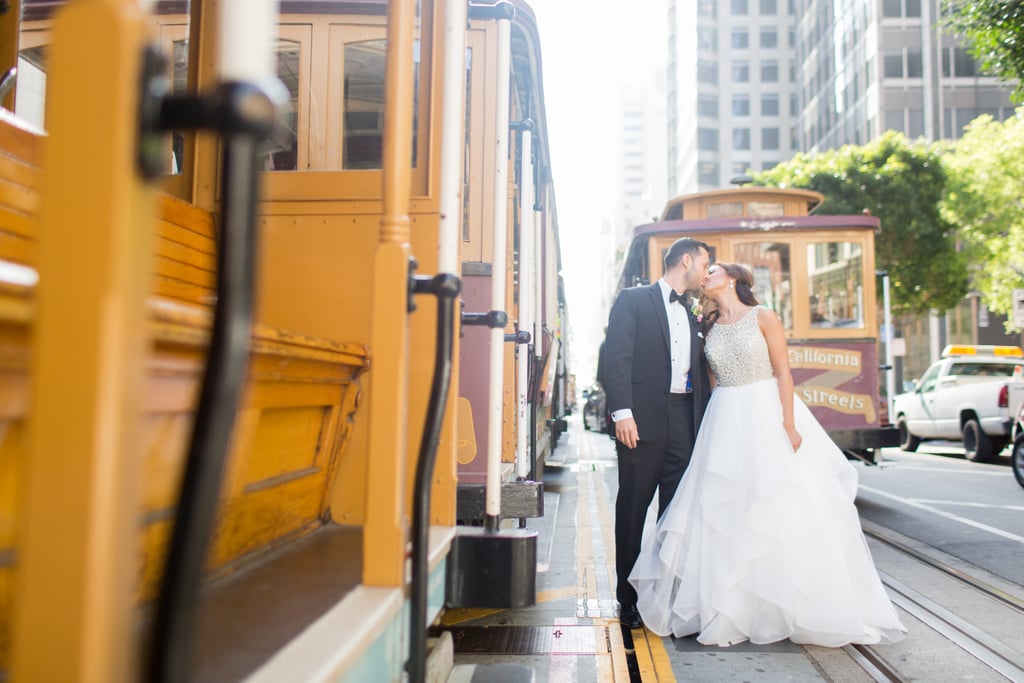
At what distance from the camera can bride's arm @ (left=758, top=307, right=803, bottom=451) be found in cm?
394

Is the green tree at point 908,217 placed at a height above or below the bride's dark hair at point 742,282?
above

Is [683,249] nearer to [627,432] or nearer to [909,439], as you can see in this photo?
[627,432]

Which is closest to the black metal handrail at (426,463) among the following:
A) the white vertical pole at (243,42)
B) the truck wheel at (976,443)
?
the white vertical pole at (243,42)

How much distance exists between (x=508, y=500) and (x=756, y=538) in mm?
1187

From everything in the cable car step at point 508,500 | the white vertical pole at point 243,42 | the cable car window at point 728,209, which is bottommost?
the cable car step at point 508,500

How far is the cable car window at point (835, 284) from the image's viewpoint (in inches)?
318

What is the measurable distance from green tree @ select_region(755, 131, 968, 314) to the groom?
2398 centimetres

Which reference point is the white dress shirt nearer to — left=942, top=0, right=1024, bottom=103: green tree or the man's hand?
the man's hand

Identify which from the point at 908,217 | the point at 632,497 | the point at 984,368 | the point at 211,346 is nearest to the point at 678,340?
the point at 632,497

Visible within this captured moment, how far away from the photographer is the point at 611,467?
12578 mm

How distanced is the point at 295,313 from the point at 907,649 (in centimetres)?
316

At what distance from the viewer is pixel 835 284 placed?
823 cm

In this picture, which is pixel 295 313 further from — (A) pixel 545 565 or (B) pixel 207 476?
(A) pixel 545 565

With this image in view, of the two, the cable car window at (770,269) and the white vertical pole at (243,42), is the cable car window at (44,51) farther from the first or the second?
the cable car window at (770,269)
